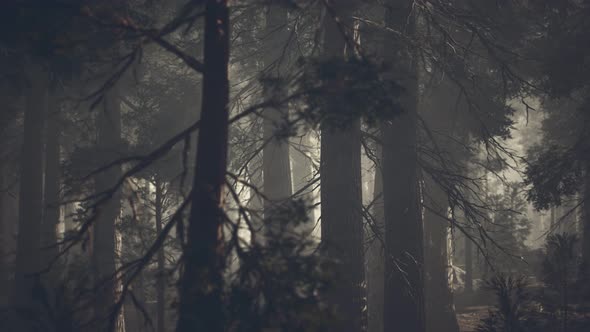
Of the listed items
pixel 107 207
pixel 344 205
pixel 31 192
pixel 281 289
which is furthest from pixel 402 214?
pixel 31 192

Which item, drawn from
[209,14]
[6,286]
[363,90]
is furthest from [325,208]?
[6,286]

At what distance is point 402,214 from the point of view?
35.2 feet

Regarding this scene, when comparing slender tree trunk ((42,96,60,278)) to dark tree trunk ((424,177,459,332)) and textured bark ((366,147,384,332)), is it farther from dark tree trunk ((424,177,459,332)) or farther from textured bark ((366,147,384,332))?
dark tree trunk ((424,177,459,332))

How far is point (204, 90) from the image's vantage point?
6.13 meters

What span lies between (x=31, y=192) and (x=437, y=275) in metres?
14.1

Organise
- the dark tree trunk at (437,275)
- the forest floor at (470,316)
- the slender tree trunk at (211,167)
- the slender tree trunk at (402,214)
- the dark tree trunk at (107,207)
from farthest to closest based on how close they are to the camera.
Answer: the forest floor at (470,316), the dark tree trunk at (437,275), the dark tree trunk at (107,207), the slender tree trunk at (402,214), the slender tree trunk at (211,167)

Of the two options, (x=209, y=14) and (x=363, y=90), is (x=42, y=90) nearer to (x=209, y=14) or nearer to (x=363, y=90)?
(x=209, y=14)

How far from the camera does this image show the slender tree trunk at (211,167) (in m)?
5.66

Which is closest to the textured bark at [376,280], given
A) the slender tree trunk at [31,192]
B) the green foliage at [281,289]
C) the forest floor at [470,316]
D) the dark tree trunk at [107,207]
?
the forest floor at [470,316]

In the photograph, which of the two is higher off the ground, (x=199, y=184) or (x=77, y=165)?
(x=77, y=165)

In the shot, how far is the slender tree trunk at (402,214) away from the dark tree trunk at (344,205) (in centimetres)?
101

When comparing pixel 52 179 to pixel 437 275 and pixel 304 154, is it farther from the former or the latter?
pixel 437 275

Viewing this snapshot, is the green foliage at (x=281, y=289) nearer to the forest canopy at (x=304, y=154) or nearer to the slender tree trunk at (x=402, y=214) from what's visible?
the forest canopy at (x=304, y=154)

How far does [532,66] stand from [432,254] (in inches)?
265
